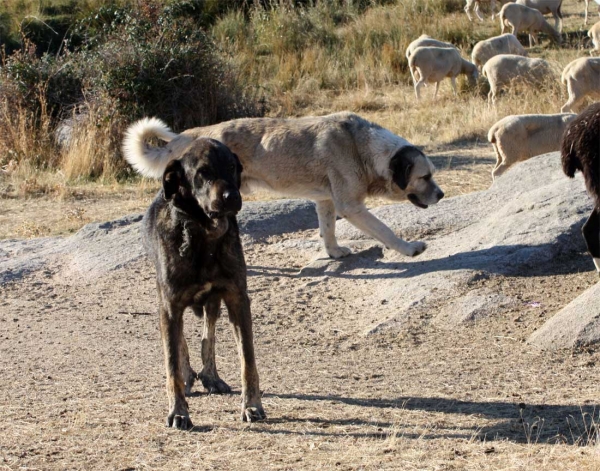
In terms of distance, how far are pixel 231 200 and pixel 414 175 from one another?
408cm

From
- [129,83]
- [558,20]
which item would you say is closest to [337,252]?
[129,83]

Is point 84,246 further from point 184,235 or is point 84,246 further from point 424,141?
point 424,141

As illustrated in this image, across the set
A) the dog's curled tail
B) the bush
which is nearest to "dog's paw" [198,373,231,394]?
the dog's curled tail

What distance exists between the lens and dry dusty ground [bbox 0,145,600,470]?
14.9ft

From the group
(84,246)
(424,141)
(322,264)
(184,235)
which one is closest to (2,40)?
(424,141)

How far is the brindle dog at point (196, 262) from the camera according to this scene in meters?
4.91

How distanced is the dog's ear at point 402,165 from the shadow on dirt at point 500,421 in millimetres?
3415

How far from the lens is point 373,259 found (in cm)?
875

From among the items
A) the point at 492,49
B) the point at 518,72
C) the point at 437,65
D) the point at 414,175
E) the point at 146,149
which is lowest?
the point at 414,175

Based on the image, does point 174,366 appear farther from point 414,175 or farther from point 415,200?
point 415,200

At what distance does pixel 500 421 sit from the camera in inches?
194

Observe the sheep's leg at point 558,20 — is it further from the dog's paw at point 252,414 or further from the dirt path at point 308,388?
the dog's paw at point 252,414

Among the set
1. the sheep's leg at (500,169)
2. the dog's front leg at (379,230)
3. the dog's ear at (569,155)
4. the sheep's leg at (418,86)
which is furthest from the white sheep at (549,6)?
the dog's ear at (569,155)

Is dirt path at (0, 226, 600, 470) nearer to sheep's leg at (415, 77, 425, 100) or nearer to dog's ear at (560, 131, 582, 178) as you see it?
dog's ear at (560, 131, 582, 178)
